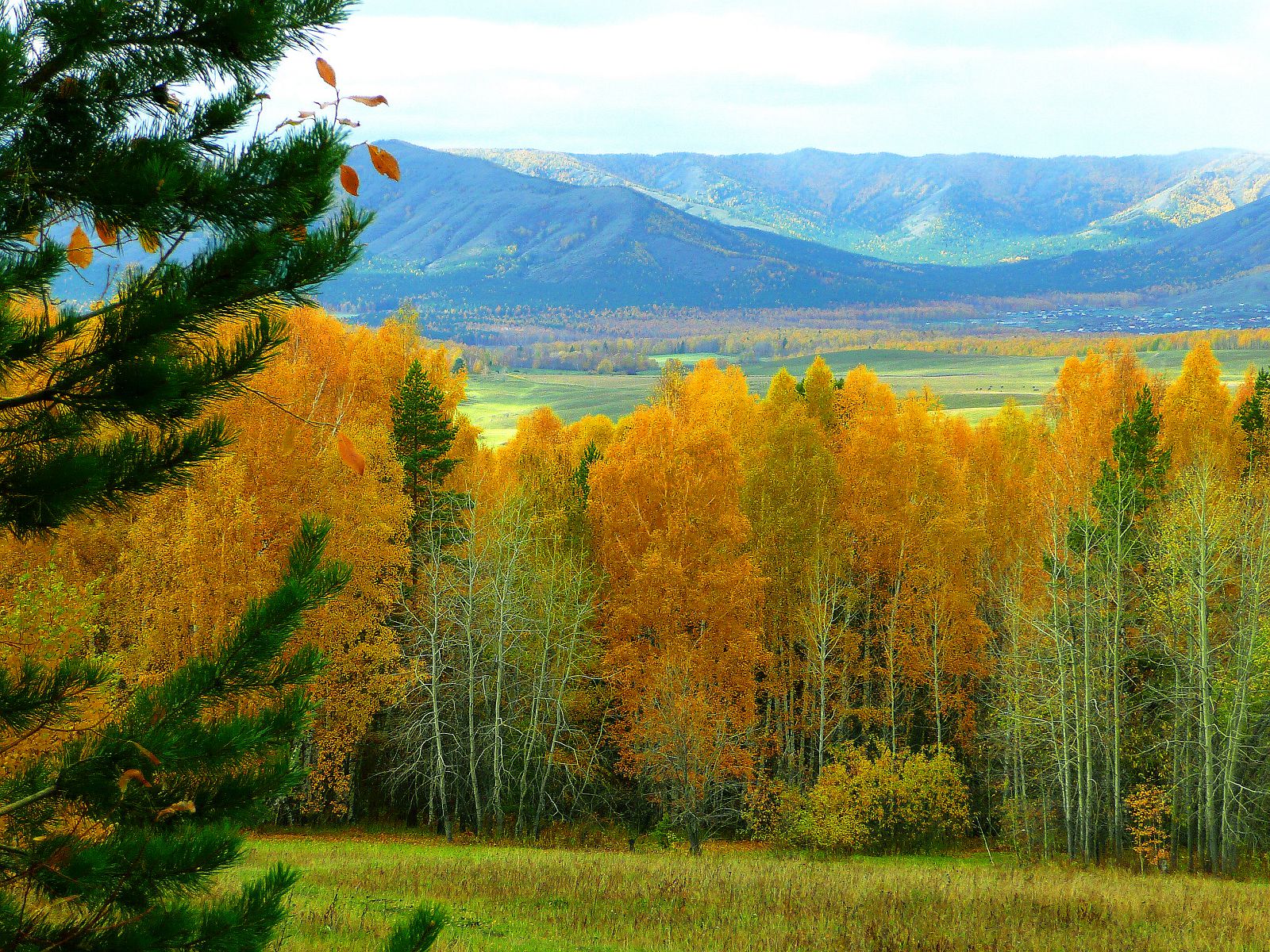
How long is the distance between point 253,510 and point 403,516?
5281mm

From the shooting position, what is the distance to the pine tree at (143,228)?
4.06m

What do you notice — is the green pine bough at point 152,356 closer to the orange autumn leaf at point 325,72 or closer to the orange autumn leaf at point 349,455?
the orange autumn leaf at point 325,72

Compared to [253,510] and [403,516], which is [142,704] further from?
[403,516]

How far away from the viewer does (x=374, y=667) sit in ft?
92.0

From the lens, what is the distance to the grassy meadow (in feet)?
41.7

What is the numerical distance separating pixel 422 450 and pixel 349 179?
2889cm

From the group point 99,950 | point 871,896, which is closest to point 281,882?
point 99,950

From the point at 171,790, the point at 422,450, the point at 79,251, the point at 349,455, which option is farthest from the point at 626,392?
the point at 349,455

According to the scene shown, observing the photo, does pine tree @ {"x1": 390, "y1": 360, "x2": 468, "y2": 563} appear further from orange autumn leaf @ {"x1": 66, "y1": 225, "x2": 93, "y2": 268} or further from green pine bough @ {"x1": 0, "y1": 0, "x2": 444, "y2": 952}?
orange autumn leaf @ {"x1": 66, "y1": 225, "x2": 93, "y2": 268}

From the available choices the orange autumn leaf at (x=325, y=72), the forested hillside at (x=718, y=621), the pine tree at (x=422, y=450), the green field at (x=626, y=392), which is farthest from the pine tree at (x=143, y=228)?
the green field at (x=626, y=392)

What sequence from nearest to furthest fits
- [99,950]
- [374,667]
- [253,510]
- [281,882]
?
[99,950]
[281,882]
[253,510]
[374,667]

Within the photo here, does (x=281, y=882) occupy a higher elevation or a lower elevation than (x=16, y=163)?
lower

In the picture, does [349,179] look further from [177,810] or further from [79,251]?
[177,810]

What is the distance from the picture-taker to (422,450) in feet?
106
